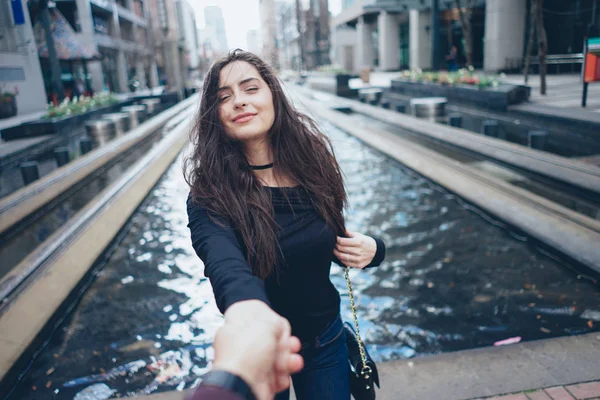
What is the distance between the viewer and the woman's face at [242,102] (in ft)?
6.01

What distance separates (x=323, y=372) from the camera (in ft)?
6.49

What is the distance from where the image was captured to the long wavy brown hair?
1.73m

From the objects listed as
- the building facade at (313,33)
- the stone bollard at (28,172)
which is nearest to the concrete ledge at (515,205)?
the stone bollard at (28,172)

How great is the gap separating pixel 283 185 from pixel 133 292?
390 cm

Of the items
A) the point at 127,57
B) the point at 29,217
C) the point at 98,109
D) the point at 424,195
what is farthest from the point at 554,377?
the point at 127,57

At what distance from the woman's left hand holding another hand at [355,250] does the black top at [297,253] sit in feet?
0.24

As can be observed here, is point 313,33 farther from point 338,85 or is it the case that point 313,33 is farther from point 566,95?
point 566,95

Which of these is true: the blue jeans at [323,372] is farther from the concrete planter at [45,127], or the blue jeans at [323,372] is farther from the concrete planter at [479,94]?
the concrete planter at [45,127]

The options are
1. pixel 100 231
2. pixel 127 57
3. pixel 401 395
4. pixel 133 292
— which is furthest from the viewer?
pixel 127 57

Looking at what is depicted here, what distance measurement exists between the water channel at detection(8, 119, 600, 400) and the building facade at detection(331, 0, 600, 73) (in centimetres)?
2018

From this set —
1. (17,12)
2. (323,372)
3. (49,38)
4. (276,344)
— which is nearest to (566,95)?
(323,372)

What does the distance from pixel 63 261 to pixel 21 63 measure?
23.5m

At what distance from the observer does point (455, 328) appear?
13.6ft

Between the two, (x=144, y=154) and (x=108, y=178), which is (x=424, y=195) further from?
(x=144, y=154)
